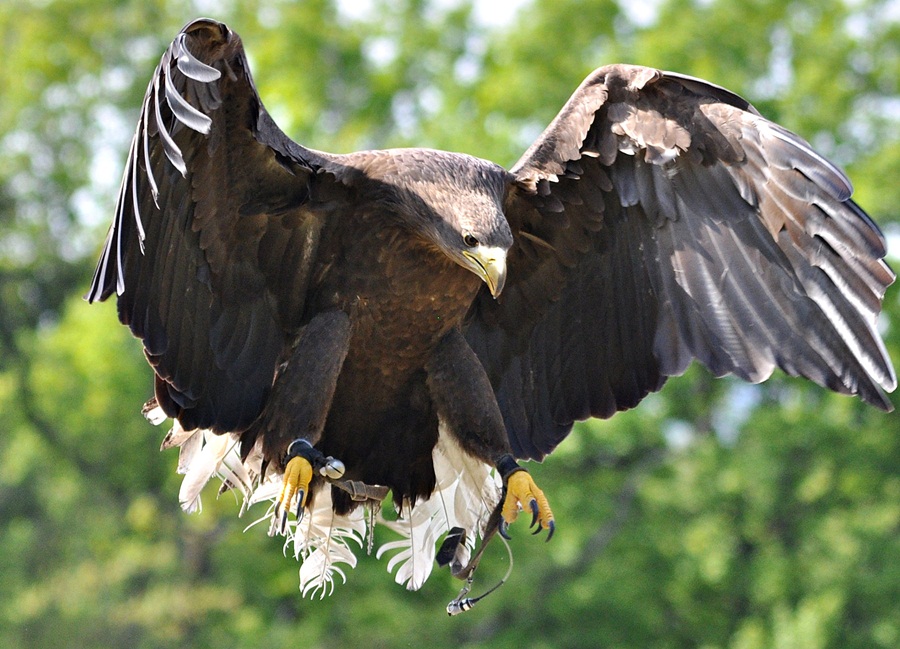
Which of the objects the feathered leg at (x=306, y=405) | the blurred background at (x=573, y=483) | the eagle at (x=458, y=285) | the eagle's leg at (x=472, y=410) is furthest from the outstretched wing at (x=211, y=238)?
the blurred background at (x=573, y=483)

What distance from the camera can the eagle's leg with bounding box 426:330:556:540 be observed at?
518cm

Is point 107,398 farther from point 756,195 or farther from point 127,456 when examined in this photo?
point 756,195

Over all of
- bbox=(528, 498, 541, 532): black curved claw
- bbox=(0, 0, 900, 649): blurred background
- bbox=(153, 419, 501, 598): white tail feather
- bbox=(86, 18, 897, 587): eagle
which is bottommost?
bbox=(0, 0, 900, 649): blurred background

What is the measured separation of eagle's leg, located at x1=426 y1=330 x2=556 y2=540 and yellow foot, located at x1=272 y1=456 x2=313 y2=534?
2.04 ft

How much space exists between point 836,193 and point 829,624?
1198 cm

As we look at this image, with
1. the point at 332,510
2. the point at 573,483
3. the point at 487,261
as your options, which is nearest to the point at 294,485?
the point at 332,510

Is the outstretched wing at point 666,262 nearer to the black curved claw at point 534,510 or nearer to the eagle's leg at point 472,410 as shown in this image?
the eagle's leg at point 472,410

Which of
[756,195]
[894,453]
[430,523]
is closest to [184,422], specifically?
[430,523]

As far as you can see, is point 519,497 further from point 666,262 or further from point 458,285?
point 666,262

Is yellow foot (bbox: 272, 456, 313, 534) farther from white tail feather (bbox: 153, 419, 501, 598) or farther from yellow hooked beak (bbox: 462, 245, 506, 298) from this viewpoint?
yellow hooked beak (bbox: 462, 245, 506, 298)

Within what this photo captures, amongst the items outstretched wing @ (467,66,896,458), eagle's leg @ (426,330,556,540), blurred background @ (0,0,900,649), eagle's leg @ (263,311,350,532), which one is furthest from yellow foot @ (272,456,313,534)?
blurred background @ (0,0,900,649)

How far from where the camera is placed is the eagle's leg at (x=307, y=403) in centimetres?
504

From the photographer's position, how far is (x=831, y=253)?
5.20m

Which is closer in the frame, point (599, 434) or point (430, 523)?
point (430, 523)
